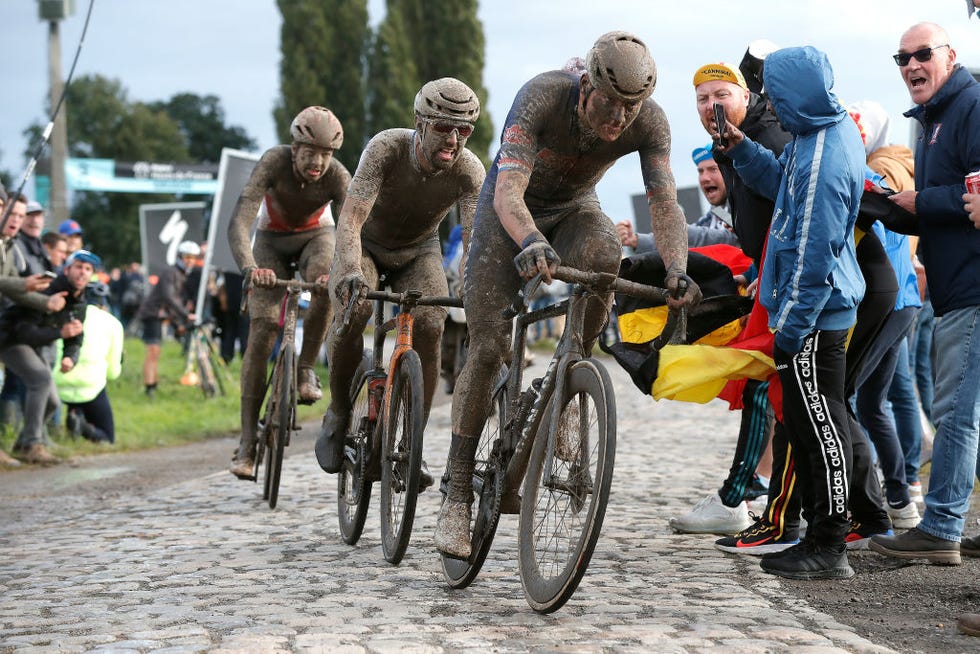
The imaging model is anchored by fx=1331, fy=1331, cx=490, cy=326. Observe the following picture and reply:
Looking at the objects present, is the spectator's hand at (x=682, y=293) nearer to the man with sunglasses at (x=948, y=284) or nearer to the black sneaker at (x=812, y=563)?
the black sneaker at (x=812, y=563)

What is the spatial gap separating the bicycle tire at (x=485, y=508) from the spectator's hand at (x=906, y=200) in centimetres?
200

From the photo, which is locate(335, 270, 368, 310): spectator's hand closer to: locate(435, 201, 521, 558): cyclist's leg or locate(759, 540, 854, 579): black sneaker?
locate(435, 201, 521, 558): cyclist's leg

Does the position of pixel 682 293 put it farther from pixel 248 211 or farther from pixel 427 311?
pixel 248 211

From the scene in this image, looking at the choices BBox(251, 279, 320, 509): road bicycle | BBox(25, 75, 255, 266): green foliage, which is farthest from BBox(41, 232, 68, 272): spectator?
BBox(25, 75, 255, 266): green foliage

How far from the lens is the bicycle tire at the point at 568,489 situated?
4.64 metres

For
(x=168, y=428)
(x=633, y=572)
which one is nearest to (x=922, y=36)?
(x=633, y=572)

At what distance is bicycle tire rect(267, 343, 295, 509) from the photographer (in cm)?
843

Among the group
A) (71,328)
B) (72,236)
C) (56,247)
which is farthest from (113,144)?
(71,328)

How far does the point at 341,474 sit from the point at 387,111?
1961 inches

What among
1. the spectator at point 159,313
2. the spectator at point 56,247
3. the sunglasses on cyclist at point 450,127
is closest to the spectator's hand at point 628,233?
the sunglasses on cyclist at point 450,127

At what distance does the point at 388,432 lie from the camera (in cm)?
656

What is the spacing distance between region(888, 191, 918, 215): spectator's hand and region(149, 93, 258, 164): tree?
318 feet

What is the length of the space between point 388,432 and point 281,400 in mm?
2185

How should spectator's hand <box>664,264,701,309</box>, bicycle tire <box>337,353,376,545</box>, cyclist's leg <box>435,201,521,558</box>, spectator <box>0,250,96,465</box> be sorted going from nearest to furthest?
spectator's hand <box>664,264,701,309</box> < cyclist's leg <box>435,201,521,558</box> < bicycle tire <box>337,353,376,545</box> < spectator <box>0,250,96,465</box>
